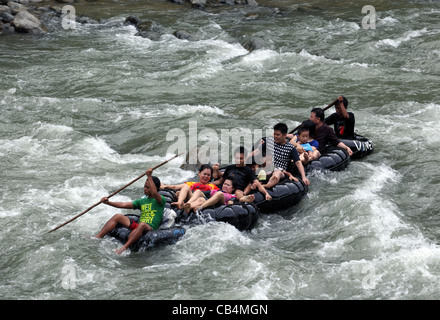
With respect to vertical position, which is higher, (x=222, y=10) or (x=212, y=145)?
(x=222, y=10)

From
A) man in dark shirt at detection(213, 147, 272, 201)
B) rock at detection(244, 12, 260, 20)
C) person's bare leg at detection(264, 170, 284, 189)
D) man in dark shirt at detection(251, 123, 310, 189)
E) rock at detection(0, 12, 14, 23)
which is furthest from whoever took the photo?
rock at detection(244, 12, 260, 20)

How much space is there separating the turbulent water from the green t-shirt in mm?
354

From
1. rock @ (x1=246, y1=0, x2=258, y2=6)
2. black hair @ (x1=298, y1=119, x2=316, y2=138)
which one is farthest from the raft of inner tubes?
rock @ (x1=246, y1=0, x2=258, y2=6)

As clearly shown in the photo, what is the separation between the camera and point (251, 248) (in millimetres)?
7309

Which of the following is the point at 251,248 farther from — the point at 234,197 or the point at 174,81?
the point at 174,81

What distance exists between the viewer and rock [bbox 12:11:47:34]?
63.5ft

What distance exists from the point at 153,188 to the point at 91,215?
4.90ft

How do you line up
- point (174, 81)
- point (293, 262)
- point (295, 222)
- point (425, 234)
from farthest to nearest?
point (174, 81), point (295, 222), point (425, 234), point (293, 262)

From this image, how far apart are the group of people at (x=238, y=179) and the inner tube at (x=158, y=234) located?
2.6 inches

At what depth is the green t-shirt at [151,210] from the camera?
7.38 metres

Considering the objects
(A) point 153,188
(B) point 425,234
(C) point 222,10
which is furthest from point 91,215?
(C) point 222,10

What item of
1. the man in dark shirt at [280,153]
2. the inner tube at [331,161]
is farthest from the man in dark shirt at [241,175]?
the inner tube at [331,161]

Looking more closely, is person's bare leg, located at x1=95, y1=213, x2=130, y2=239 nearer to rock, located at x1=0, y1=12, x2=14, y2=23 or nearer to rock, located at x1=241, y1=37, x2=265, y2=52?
rock, located at x1=241, y1=37, x2=265, y2=52

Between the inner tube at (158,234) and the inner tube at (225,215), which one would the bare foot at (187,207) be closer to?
the inner tube at (225,215)
